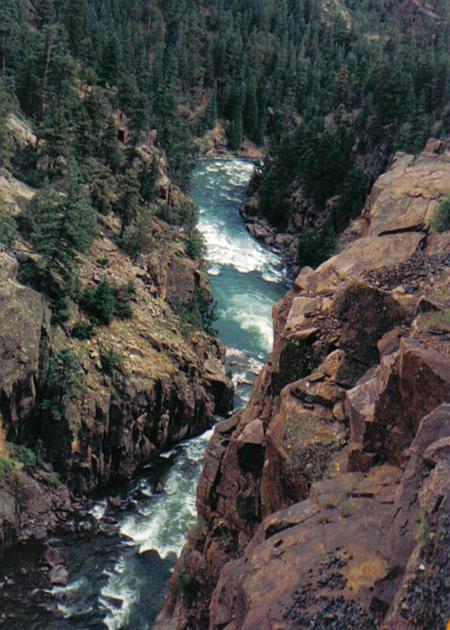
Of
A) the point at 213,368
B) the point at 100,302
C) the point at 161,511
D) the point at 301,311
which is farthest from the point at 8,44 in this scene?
the point at 301,311

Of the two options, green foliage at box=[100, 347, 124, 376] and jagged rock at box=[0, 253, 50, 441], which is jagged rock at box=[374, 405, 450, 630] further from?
green foliage at box=[100, 347, 124, 376]

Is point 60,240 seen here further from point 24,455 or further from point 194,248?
point 194,248

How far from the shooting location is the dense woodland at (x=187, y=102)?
5803cm

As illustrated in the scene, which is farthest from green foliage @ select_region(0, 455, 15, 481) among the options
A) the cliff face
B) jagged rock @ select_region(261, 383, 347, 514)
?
jagged rock @ select_region(261, 383, 347, 514)

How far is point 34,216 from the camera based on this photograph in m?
47.8

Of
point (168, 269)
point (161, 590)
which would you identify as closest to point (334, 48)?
point (168, 269)

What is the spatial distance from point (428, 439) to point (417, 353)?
3.36 metres

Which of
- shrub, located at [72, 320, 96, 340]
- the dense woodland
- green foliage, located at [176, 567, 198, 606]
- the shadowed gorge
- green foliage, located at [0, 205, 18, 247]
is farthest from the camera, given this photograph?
the dense woodland

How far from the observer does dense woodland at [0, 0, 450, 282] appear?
58031 mm

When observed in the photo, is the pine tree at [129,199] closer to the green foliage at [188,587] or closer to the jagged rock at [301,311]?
the jagged rock at [301,311]

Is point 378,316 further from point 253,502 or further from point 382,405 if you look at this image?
point 253,502

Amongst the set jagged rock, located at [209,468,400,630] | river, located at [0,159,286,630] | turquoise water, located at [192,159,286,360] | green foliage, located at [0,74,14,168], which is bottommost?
river, located at [0,159,286,630]

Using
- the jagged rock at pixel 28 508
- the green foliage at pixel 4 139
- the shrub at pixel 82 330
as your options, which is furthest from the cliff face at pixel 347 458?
the green foliage at pixel 4 139

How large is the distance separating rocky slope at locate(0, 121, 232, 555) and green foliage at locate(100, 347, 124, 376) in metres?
0.14
